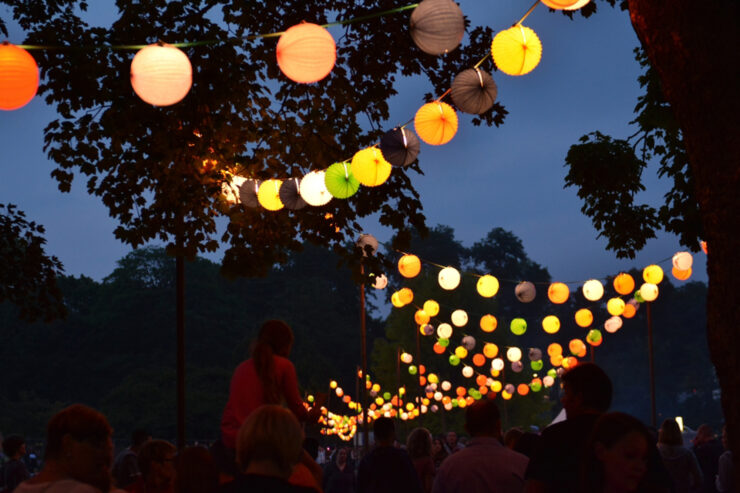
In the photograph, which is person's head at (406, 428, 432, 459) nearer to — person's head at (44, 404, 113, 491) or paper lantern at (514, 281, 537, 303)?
person's head at (44, 404, 113, 491)

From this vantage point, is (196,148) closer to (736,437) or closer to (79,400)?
(736,437)

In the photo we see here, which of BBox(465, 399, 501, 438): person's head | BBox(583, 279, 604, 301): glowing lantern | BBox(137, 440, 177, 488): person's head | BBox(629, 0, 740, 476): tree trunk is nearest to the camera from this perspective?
BBox(629, 0, 740, 476): tree trunk

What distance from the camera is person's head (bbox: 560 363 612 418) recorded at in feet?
13.3

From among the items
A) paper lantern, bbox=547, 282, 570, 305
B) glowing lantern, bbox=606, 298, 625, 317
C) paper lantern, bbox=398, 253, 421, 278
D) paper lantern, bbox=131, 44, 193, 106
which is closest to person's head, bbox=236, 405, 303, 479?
paper lantern, bbox=131, 44, 193, 106

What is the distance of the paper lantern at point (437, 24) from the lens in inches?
247

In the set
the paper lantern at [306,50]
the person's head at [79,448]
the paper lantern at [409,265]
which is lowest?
the person's head at [79,448]

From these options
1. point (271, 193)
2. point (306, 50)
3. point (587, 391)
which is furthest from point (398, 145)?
point (587, 391)

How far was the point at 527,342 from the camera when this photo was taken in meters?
76.1

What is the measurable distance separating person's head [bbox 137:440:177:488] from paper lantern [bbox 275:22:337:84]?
2946 mm

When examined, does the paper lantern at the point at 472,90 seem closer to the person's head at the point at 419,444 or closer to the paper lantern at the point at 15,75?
the person's head at the point at 419,444

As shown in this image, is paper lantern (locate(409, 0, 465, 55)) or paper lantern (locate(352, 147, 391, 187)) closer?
paper lantern (locate(409, 0, 465, 55))

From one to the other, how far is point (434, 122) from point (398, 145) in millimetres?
448

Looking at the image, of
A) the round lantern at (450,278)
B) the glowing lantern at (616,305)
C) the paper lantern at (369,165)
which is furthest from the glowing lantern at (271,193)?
the glowing lantern at (616,305)

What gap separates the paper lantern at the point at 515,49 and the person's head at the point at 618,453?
4.50 m
